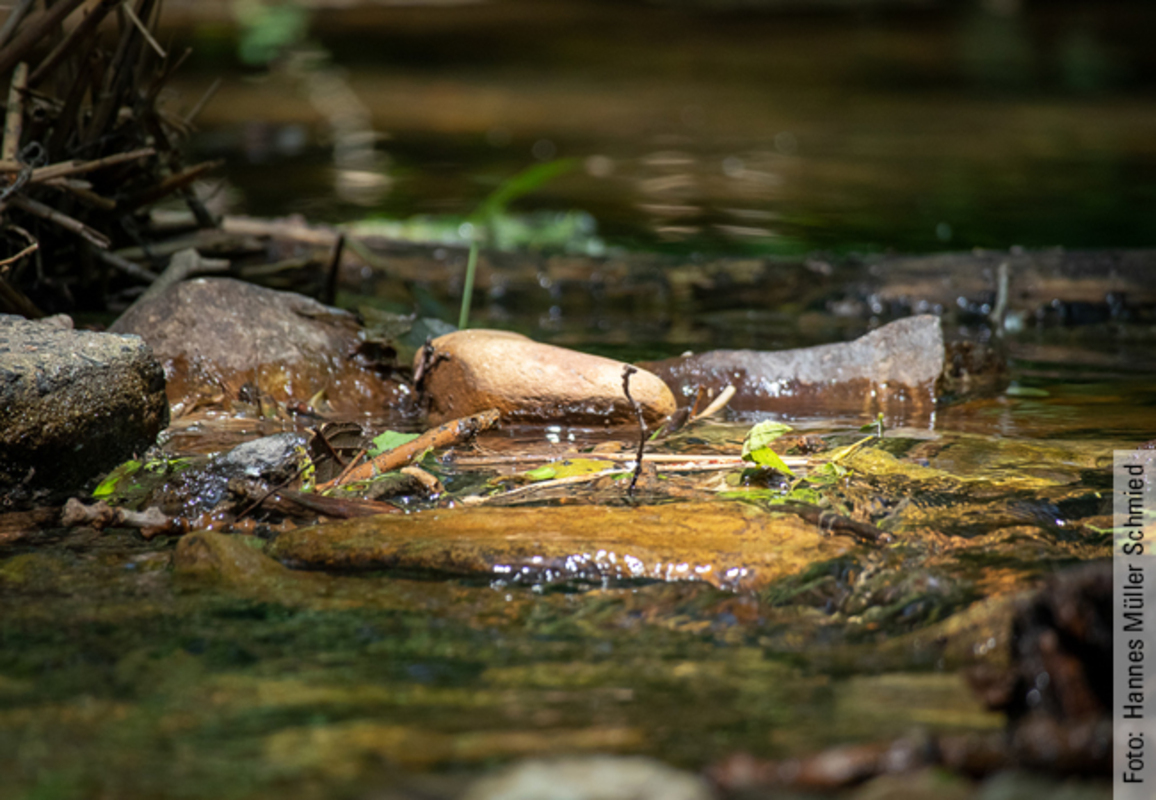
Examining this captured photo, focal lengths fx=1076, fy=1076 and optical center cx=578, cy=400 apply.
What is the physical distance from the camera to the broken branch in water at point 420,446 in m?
A: 2.82

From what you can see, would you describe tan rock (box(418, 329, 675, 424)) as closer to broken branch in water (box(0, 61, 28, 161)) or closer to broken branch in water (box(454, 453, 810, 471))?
broken branch in water (box(454, 453, 810, 471))

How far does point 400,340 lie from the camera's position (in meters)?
3.87

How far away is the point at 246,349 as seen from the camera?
3617 mm

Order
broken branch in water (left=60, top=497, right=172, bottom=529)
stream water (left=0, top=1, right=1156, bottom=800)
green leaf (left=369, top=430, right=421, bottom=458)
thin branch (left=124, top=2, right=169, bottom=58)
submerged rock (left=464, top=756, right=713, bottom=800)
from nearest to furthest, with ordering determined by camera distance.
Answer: submerged rock (left=464, top=756, right=713, bottom=800)
stream water (left=0, top=1, right=1156, bottom=800)
broken branch in water (left=60, top=497, right=172, bottom=529)
green leaf (left=369, top=430, right=421, bottom=458)
thin branch (left=124, top=2, right=169, bottom=58)

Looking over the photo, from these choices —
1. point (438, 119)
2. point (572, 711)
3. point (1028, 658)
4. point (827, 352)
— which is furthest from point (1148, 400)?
point (438, 119)

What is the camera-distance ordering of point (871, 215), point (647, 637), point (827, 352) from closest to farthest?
point (647, 637) → point (827, 352) → point (871, 215)

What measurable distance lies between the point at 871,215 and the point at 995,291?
2418mm

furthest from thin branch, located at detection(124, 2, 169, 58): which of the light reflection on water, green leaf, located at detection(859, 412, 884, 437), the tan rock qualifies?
the light reflection on water

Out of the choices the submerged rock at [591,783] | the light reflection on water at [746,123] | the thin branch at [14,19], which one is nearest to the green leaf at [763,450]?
the submerged rock at [591,783]

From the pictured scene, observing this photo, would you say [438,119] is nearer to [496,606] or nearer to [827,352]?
[827,352]

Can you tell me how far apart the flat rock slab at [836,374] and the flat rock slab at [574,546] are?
4.35 ft

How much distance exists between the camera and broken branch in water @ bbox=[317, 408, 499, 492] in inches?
111

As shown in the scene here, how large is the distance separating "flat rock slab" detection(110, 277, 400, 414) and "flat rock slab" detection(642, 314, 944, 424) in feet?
3.48

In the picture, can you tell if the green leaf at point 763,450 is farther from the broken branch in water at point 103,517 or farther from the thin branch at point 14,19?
the thin branch at point 14,19
